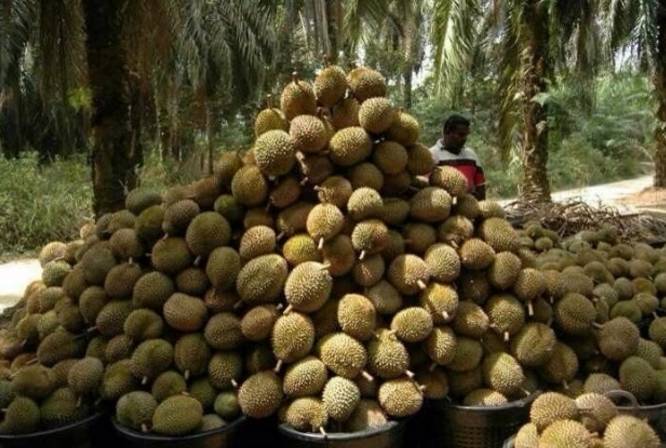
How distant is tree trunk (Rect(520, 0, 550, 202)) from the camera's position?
366 inches

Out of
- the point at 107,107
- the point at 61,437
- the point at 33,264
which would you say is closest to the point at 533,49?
the point at 107,107

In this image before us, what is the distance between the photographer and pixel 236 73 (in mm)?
15344

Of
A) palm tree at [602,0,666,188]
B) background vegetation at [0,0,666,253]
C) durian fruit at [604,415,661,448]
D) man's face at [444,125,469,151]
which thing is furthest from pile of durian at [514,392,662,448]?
palm tree at [602,0,666,188]

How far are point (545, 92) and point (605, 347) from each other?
285 inches

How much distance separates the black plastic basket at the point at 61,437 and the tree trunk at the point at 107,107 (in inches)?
113

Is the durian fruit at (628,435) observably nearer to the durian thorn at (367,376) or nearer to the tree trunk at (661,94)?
the durian thorn at (367,376)

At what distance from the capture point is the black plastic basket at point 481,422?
2.66m

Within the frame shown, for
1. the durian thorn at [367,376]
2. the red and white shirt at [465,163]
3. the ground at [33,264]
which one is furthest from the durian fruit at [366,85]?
the ground at [33,264]

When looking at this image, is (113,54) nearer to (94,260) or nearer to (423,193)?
(94,260)

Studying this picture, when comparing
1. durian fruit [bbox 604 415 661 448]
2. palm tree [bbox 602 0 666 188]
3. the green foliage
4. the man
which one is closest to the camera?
durian fruit [bbox 604 415 661 448]

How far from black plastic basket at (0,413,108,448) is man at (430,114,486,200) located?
351cm

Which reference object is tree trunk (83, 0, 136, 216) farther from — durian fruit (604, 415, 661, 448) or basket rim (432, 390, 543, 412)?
durian fruit (604, 415, 661, 448)

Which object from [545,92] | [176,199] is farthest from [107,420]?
[545,92]

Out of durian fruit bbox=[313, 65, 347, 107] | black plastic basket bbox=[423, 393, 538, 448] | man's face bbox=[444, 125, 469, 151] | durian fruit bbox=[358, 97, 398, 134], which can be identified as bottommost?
black plastic basket bbox=[423, 393, 538, 448]
